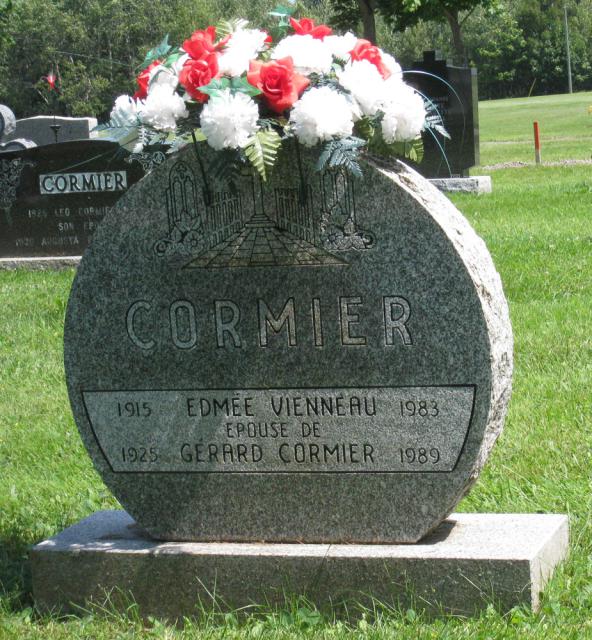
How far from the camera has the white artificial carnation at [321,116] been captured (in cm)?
369

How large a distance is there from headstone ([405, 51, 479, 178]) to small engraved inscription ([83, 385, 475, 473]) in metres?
14.0

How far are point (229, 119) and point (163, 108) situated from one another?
303 mm

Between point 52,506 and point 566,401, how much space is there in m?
2.69

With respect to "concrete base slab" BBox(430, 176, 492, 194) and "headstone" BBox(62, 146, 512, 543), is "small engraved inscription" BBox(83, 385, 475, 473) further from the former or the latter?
"concrete base slab" BBox(430, 176, 492, 194)

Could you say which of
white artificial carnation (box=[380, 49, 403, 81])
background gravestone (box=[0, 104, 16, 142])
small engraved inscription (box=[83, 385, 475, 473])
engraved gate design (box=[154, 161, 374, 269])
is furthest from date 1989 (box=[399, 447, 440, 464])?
background gravestone (box=[0, 104, 16, 142])

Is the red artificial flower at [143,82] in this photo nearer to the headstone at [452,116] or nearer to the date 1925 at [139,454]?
the date 1925 at [139,454]

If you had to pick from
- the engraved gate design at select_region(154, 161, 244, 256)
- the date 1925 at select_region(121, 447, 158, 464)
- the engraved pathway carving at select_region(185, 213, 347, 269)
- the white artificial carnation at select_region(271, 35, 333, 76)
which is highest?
the white artificial carnation at select_region(271, 35, 333, 76)

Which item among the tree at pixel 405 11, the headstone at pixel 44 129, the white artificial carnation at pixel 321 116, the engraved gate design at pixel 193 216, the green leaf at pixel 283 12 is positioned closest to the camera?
the white artificial carnation at pixel 321 116

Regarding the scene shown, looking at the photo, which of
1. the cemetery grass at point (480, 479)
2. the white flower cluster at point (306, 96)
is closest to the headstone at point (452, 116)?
the cemetery grass at point (480, 479)

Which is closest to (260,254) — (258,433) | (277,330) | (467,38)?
(277,330)

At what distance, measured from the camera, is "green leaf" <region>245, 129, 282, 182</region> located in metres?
3.70

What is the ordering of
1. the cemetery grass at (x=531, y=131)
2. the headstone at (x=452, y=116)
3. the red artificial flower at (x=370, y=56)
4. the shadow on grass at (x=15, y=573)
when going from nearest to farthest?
the red artificial flower at (x=370, y=56), the shadow on grass at (x=15, y=573), the headstone at (x=452, y=116), the cemetery grass at (x=531, y=131)

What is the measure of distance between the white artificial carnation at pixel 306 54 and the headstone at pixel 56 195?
313 inches

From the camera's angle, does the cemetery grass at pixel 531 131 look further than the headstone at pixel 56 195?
Yes
